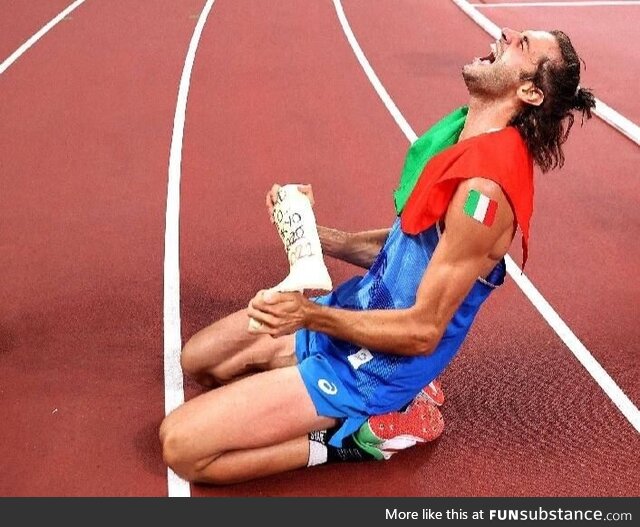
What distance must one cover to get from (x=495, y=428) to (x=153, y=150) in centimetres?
382

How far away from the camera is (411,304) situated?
133 inches

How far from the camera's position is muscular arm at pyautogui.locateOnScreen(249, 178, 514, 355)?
10.0 feet

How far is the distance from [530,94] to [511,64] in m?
0.13

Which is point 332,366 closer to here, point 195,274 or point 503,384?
point 503,384

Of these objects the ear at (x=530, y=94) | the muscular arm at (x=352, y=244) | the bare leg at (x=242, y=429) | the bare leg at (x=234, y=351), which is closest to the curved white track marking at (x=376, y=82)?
A: the muscular arm at (x=352, y=244)

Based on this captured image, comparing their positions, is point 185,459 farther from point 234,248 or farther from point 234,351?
point 234,248

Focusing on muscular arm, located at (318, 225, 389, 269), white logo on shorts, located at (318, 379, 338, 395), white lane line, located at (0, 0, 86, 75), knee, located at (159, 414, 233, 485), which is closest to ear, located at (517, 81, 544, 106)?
muscular arm, located at (318, 225, 389, 269)

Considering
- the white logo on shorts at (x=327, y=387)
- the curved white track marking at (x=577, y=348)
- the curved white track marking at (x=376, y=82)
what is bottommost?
the curved white track marking at (x=577, y=348)

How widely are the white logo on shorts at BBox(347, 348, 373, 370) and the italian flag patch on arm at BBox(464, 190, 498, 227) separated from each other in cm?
73

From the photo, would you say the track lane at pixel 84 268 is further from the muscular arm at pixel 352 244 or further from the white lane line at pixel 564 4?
the white lane line at pixel 564 4

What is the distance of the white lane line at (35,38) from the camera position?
8.65 metres

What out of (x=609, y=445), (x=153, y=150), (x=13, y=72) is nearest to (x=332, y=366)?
(x=609, y=445)

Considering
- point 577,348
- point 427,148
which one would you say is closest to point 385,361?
point 427,148

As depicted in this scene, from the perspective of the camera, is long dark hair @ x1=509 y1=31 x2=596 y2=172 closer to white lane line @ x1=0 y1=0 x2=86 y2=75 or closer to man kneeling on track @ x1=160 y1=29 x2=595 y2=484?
man kneeling on track @ x1=160 y1=29 x2=595 y2=484
